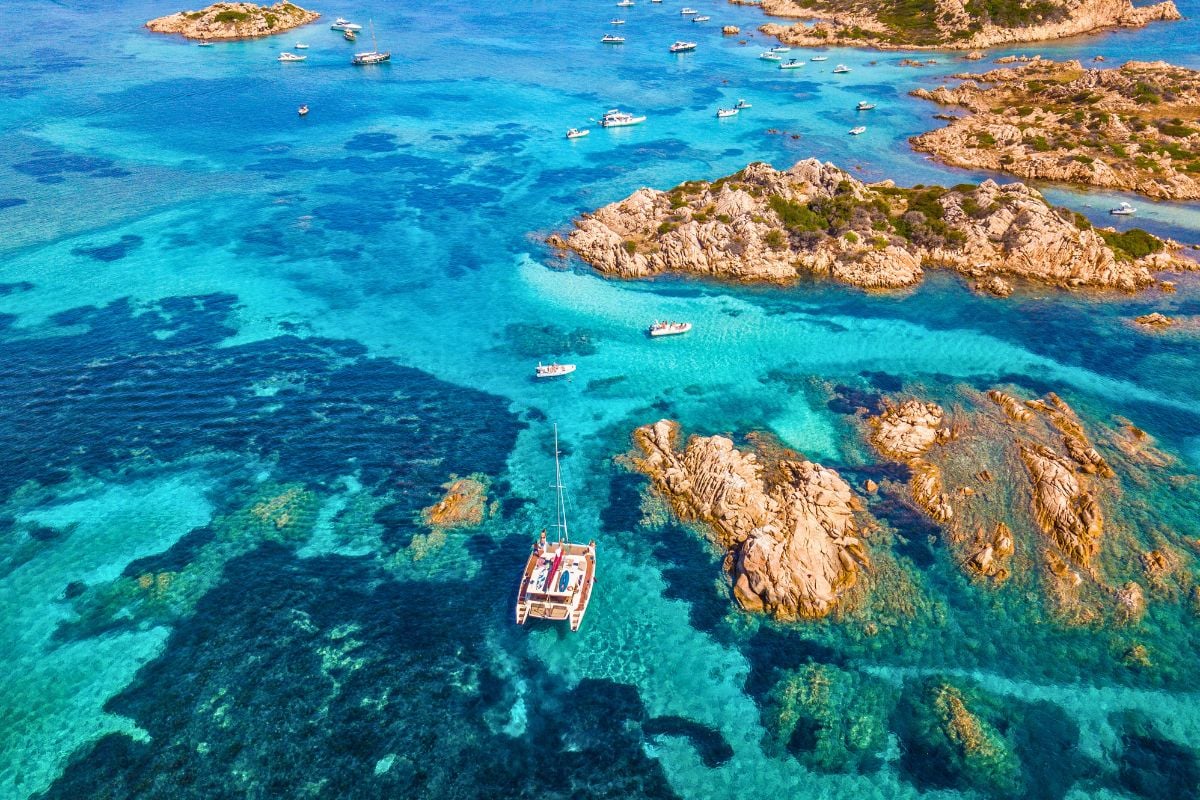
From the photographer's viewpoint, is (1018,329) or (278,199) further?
(278,199)

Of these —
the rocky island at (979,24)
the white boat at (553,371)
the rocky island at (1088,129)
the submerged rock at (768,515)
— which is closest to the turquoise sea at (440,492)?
the white boat at (553,371)

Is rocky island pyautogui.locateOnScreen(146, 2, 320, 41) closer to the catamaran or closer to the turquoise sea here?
the catamaran

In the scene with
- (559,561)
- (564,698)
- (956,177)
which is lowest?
(564,698)

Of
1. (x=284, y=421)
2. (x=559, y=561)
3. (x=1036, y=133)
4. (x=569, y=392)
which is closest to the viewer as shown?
(x=559, y=561)

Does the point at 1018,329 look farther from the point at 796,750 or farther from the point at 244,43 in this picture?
the point at 244,43

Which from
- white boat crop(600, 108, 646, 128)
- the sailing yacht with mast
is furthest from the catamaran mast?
white boat crop(600, 108, 646, 128)

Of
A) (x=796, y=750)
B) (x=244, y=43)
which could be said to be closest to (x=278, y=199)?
(x=796, y=750)
